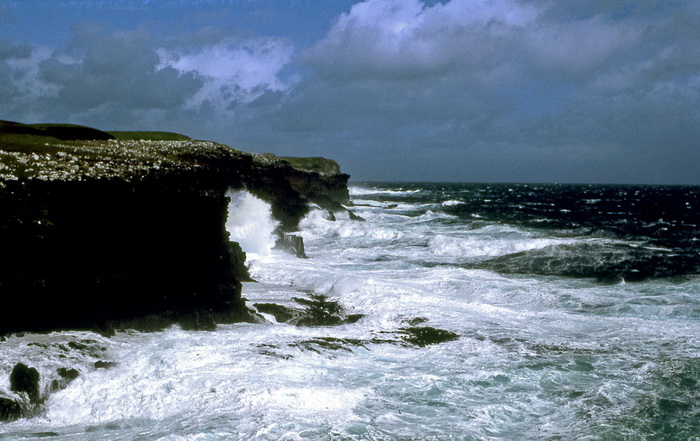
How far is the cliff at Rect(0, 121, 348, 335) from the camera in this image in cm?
978

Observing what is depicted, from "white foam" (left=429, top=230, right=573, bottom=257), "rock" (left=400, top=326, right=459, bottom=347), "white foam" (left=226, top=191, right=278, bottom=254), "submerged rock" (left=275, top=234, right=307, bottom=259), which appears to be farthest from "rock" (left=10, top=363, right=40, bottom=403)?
"white foam" (left=429, top=230, right=573, bottom=257)

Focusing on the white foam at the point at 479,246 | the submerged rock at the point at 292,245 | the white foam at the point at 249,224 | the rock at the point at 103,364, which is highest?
the white foam at the point at 249,224

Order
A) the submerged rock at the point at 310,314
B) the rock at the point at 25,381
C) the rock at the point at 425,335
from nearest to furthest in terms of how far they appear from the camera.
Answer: the rock at the point at 25,381
the rock at the point at 425,335
the submerged rock at the point at 310,314

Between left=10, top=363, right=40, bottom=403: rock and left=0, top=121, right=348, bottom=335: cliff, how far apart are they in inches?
75.7

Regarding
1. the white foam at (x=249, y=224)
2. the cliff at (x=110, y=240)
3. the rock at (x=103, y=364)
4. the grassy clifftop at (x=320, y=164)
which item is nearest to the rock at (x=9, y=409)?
the rock at (x=103, y=364)

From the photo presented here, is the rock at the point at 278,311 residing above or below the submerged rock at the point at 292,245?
Answer: below

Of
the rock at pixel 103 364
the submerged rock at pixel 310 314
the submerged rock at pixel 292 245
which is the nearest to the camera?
the rock at pixel 103 364

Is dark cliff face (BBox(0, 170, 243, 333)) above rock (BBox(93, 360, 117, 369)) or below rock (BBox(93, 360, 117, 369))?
above

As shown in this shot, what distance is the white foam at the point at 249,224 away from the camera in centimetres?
2305

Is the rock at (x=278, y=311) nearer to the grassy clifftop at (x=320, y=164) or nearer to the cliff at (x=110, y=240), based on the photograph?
the cliff at (x=110, y=240)

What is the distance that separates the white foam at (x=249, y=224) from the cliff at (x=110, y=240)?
8.97 meters

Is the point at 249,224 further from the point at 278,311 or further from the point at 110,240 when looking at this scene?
the point at 110,240

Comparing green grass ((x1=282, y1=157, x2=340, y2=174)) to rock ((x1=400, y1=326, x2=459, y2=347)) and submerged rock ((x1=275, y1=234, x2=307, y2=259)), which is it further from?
rock ((x1=400, y1=326, x2=459, y2=347))

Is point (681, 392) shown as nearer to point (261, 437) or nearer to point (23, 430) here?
point (261, 437)
